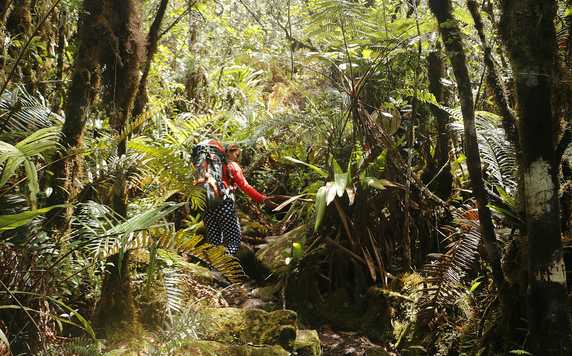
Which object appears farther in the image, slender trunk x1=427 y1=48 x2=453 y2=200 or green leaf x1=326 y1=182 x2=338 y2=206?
slender trunk x1=427 y1=48 x2=453 y2=200

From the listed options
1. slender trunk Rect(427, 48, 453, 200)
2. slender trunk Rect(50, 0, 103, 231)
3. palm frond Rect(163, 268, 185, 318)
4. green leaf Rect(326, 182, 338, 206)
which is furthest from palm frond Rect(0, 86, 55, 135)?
slender trunk Rect(427, 48, 453, 200)

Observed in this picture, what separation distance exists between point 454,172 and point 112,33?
13.2 ft

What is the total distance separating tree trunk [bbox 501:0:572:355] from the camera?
3.00m

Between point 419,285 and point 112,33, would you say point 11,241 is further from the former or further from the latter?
point 419,285

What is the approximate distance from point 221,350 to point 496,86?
2.65 meters

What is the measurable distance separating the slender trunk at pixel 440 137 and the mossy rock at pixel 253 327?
104 inches

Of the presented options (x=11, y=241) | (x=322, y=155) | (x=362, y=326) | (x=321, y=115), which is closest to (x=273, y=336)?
(x=362, y=326)

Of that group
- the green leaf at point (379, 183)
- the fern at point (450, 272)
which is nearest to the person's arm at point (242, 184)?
the green leaf at point (379, 183)

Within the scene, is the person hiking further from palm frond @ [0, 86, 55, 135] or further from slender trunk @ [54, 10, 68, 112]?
palm frond @ [0, 86, 55, 135]

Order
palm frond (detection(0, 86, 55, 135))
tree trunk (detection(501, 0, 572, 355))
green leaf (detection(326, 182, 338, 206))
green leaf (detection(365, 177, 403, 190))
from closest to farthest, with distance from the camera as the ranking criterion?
1. tree trunk (detection(501, 0, 572, 355))
2. palm frond (detection(0, 86, 55, 135))
3. green leaf (detection(326, 182, 338, 206))
4. green leaf (detection(365, 177, 403, 190))

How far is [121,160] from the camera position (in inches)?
159

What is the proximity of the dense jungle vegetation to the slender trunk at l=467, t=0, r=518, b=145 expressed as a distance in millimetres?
13

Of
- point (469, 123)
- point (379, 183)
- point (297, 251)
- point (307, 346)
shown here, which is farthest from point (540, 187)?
point (297, 251)

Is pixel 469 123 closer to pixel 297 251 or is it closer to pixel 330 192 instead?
pixel 330 192
